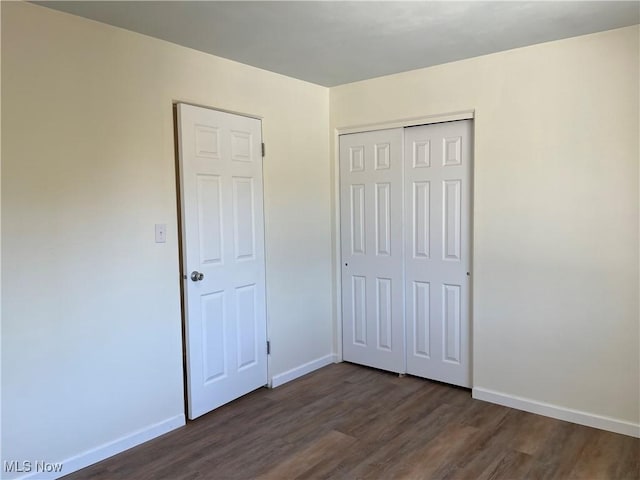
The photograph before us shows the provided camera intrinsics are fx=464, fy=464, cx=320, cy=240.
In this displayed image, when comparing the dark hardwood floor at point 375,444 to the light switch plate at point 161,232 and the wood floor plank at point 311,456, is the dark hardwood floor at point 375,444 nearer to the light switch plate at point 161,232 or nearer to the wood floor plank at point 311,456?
the wood floor plank at point 311,456

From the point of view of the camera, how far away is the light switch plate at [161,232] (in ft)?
9.13

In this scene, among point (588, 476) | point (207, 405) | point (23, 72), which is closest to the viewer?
point (23, 72)

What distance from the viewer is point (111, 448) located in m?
2.60

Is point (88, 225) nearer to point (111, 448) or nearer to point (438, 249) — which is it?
point (111, 448)

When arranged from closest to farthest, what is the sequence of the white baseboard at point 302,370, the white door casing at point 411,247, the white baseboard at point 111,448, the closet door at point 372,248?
the white baseboard at point 111,448, the white door casing at point 411,247, the white baseboard at point 302,370, the closet door at point 372,248

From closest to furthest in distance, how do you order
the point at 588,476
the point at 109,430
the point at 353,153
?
1. the point at 588,476
2. the point at 109,430
3. the point at 353,153

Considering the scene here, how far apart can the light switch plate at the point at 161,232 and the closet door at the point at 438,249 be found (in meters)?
1.83

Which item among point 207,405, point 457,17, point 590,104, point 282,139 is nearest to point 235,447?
point 207,405

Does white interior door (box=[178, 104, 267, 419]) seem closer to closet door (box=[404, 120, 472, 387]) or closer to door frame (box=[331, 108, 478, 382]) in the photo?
door frame (box=[331, 108, 478, 382])

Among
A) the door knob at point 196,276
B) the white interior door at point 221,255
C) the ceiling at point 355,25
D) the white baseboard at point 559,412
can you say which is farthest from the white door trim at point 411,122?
the white baseboard at point 559,412

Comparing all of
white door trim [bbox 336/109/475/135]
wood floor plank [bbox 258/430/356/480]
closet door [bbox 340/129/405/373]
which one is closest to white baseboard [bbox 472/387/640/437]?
closet door [bbox 340/129/405/373]

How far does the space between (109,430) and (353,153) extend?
2.67 meters

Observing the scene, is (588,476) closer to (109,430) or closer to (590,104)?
(590,104)

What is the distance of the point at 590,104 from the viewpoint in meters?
2.78
